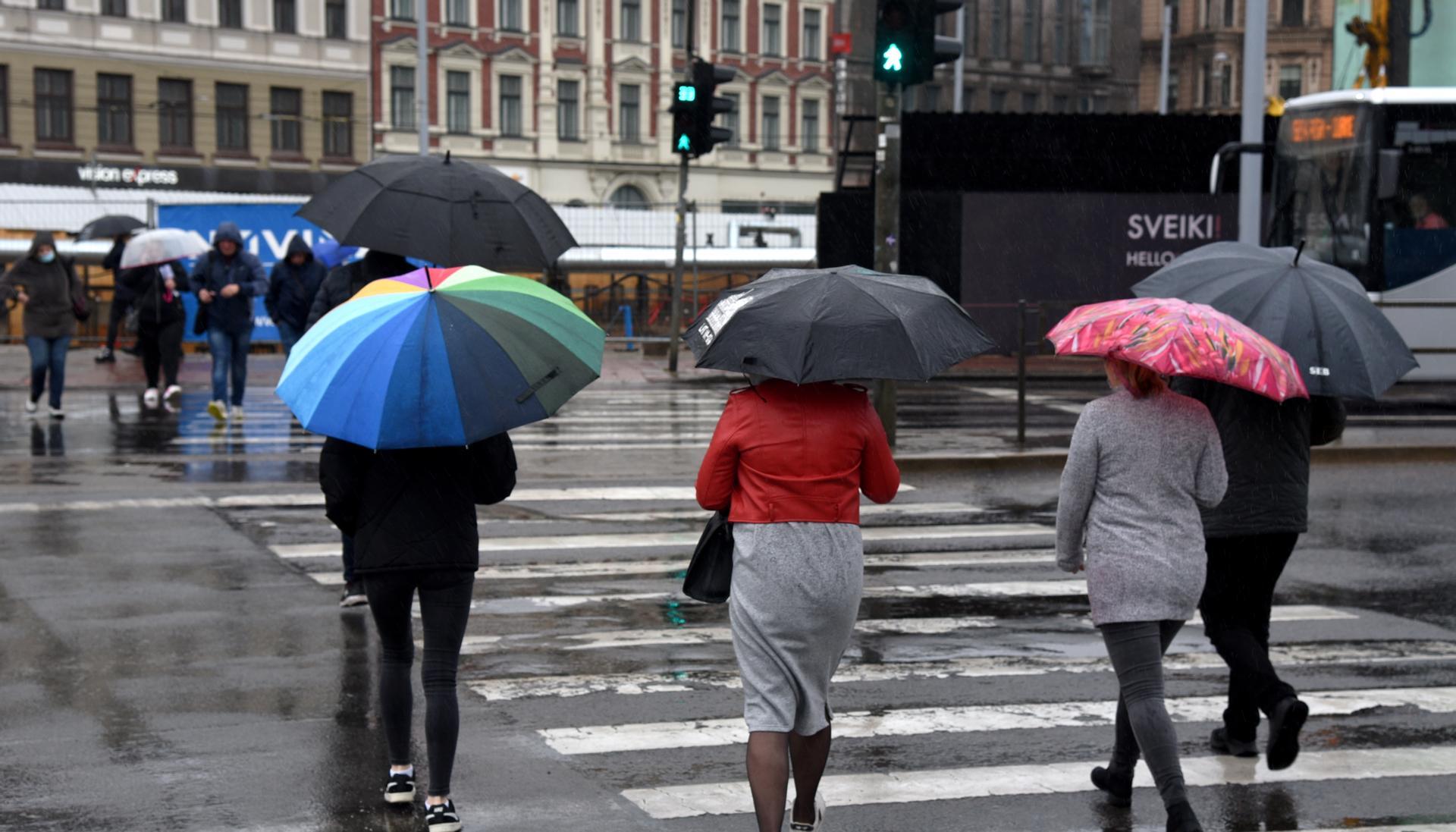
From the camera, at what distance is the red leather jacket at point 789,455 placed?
496 cm

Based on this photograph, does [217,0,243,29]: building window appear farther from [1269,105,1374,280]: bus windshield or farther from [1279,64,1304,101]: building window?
[1279,64,1304,101]: building window

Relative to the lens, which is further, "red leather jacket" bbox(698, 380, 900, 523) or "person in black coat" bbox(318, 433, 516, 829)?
"person in black coat" bbox(318, 433, 516, 829)

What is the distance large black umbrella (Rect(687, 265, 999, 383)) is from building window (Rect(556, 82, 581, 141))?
62.3m

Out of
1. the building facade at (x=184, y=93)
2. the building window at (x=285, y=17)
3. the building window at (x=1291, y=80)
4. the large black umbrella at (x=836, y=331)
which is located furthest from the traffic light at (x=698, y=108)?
the building window at (x=1291, y=80)

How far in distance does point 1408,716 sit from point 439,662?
416 cm

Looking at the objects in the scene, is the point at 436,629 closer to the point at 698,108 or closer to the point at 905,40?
the point at 905,40

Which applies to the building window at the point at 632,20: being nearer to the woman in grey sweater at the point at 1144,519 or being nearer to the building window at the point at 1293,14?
the building window at the point at 1293,14

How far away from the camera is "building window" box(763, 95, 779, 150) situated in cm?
7119

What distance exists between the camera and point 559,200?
65.4 meters

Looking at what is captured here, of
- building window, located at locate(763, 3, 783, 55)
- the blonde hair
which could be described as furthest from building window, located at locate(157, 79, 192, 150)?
the blonde hair

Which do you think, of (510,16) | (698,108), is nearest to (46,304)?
(698,108)

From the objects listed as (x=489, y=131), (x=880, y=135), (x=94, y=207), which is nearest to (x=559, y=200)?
(x=489, y=131)

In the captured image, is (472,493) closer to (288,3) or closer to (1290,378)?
(1290,378)

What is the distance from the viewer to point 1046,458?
15.6m
